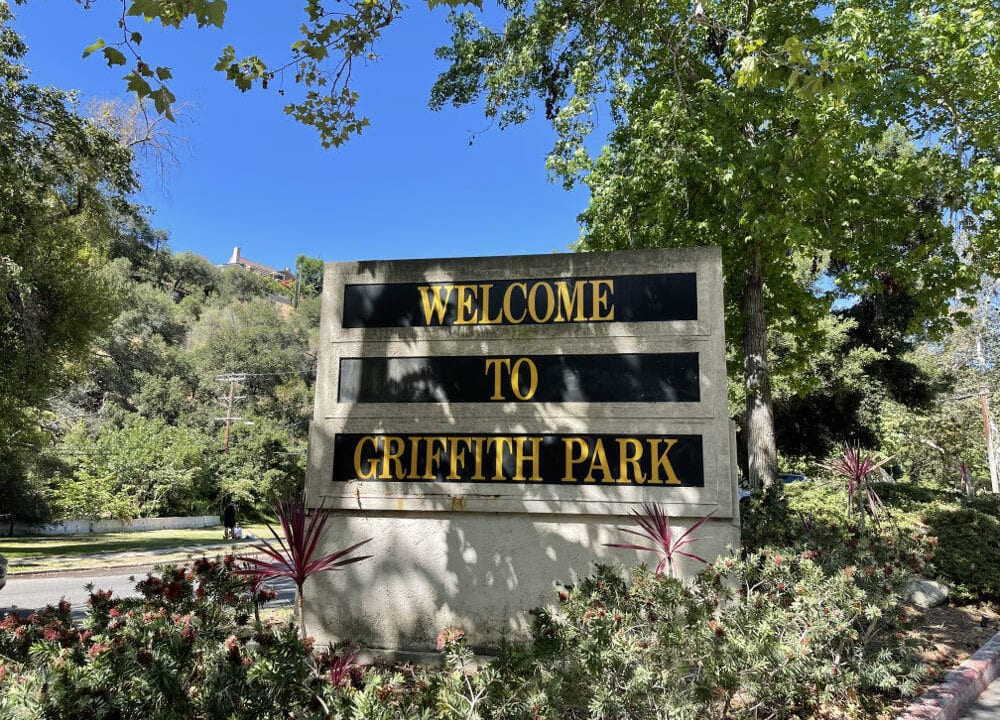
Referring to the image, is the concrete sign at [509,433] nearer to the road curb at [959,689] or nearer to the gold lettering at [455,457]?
the gold lettering at [455,457]

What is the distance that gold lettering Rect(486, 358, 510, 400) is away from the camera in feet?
20.6

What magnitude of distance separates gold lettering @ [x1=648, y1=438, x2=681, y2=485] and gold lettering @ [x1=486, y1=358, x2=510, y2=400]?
1.51 m

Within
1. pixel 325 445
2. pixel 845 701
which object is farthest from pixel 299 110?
pixel 845 701

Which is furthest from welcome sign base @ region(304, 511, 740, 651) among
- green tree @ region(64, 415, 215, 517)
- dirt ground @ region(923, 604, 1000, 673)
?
green tree @ region(64, 415, 215, 517)

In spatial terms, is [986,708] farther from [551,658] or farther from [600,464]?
[551,658]

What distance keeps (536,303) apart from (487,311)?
1.65 ft

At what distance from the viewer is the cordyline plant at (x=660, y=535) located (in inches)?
216

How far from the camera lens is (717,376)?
592 cm

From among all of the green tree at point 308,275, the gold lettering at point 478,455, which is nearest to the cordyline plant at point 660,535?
the gold lettering at point 478,455

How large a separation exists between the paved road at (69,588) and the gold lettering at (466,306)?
5.54 m

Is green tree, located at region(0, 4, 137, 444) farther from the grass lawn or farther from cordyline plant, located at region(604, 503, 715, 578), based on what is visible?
cordyline plant, located at region(604, 503, 715, 578)

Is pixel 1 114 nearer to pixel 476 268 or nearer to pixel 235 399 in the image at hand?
pixel 476 268

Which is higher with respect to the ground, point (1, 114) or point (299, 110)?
point (1, 114)

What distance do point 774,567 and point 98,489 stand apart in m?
33.0
